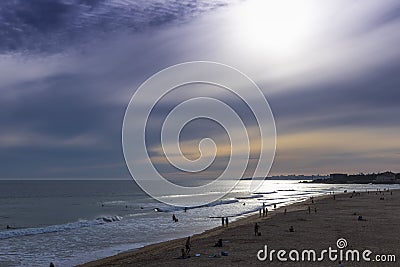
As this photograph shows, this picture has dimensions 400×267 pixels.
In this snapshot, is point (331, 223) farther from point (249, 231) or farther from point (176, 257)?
point (176, 257)

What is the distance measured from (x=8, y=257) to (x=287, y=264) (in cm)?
1950

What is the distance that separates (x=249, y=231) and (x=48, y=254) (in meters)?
15.1

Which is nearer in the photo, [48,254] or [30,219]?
[48,254]

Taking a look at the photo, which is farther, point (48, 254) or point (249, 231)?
point (249, 231)

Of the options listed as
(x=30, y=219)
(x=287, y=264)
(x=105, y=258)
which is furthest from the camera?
(x=30, y=219)

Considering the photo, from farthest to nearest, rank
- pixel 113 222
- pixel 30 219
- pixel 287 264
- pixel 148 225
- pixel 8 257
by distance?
pixel 30 219 → pixel 113 222 → pixel 148 225 → pixel 8 257 → pixel 287 264

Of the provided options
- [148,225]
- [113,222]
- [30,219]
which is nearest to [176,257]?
[148,225]

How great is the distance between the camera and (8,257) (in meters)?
29.4

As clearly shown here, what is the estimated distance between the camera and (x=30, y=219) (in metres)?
61.6

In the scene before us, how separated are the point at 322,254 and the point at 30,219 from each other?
49938 mm

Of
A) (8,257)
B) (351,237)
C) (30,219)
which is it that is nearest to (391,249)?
(351,237)

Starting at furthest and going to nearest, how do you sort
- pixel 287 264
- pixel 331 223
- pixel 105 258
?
pixel 331 223 < pixel 105 258 < pixel 287 264

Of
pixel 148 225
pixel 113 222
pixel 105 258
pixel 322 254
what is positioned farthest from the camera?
pixel 113 222

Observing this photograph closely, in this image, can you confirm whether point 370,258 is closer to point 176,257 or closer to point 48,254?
point 176,257
